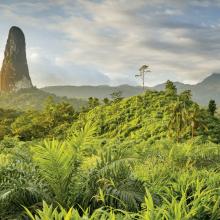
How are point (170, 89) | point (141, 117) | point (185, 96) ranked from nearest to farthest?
point (141, 117)
point (185, 96)
point (170, 89)

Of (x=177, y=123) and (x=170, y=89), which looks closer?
(x=177, y=123)

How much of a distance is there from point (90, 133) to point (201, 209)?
257 cm

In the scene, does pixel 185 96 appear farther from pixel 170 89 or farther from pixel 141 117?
pixel 141 117

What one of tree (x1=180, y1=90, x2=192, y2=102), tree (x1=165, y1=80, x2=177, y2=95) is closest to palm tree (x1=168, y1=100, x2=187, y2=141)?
tree (x1=180, y1=90, x2=192, y2=102)

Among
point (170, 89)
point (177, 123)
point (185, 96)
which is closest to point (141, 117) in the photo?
point (185, 96)

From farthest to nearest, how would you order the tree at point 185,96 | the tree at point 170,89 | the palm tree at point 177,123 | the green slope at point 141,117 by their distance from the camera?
the tree at point 170,89
the tree at point 185,96
the green slope at point 141,117
the palm tree at point 177,123

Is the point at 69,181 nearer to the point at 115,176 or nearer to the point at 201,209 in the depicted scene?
the point at 115,176

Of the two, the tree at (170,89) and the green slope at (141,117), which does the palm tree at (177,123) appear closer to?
the green slope at (141,117)

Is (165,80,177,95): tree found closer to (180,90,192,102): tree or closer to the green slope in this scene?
the green slope

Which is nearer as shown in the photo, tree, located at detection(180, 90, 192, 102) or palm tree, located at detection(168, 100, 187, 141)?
palm tree, located at detection(168, 100, 187, 141)

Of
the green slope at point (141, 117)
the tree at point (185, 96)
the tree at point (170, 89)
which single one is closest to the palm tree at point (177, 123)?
the green slope at point (141, 117)

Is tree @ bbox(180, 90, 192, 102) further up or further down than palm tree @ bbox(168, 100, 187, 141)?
further up

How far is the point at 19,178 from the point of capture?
7.51 m

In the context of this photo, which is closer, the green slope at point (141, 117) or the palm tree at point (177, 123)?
the palm tree at point (177, 123)
